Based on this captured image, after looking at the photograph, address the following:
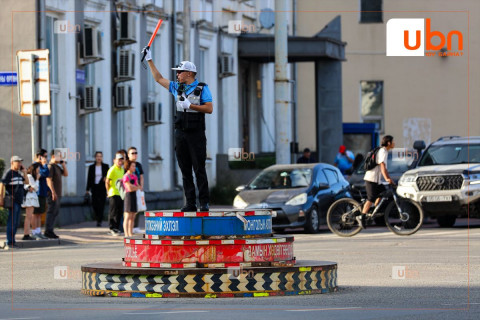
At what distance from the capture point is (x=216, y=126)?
132ft

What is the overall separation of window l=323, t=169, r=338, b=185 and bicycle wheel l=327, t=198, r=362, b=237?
281 cm

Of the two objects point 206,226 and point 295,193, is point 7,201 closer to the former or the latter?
point 295,193

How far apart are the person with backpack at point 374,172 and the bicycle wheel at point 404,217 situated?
361 mm

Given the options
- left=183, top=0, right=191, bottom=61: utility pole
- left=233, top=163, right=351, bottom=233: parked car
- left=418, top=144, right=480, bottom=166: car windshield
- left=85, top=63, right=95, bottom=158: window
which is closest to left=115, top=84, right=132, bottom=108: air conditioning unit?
left=85, top=63, right=95, bottom=158: window

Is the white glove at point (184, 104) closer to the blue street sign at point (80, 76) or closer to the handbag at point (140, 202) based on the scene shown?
the handbag at point (140, 202)

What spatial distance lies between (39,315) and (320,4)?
1633 inches

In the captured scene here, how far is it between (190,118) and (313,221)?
1298cm

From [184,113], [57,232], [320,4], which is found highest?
[320,4]

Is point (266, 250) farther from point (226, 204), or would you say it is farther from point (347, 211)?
point (226, 204)

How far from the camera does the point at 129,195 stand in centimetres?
2483

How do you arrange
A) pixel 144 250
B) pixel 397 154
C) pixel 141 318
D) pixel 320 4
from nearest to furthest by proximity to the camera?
pixel 141 318
pixel 144 250
pixel 397 154
pixel 320 4

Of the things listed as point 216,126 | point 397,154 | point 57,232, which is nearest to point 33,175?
point 57,232

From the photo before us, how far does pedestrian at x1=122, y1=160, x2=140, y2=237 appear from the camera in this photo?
81.5 ft

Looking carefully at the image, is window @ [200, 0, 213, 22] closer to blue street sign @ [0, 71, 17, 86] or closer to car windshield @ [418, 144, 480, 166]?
car windshield @ [418, 144, 480, 166]
